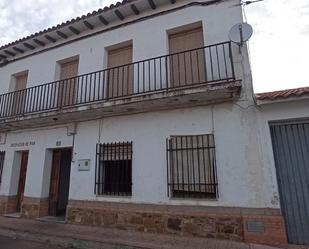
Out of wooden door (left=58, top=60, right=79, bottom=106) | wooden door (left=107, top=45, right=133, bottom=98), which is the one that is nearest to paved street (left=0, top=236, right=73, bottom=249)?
wooden door (left=58, top=60, right=79, bottom=106)

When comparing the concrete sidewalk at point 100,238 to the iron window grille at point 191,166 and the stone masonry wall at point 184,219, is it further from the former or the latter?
the iron window grille at point 191,166

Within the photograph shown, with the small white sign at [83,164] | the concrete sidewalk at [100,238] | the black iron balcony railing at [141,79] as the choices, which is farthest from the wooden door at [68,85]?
the concrete sidewalk at [100,238]

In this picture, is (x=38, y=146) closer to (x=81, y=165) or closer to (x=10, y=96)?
(x=81, y=165)

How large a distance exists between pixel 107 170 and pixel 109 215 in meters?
1.31

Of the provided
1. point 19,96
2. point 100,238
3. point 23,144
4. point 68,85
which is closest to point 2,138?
point 23,144

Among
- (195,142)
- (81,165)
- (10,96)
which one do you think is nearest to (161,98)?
(195,142)

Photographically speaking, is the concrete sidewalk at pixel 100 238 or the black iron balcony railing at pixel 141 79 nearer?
the concrete sidewalk at pixel 100 238

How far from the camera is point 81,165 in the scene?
750cm

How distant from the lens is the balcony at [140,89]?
6.00 meters

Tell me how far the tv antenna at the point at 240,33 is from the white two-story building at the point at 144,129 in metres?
0.34

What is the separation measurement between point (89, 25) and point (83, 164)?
4809 mm

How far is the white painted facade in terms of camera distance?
5.54 m

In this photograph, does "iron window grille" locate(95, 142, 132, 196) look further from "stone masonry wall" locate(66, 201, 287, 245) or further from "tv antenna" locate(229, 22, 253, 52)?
"tv antenna" locate(229, 22, 253, 52)

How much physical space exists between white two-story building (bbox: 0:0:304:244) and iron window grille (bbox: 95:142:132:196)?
0.03m
